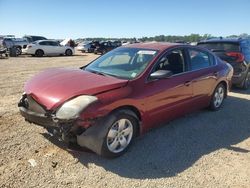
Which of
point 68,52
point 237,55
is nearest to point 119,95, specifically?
point 237,55

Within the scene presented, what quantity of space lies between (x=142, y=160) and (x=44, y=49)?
2311 cm

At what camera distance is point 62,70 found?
211 inches

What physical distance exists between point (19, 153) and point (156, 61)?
2605 mm

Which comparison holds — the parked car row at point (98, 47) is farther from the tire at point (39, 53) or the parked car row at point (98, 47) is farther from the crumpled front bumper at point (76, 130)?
the crumpled front bumper at point (76, 130)

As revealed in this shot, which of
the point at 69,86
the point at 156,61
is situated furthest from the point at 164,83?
the point at 69,86

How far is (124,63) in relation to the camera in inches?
210

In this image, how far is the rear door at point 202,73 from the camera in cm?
590

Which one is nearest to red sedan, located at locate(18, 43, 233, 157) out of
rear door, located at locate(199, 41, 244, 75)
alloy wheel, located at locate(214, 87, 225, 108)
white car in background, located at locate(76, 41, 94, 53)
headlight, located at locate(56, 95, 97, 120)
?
headlight, located at locate(56, 95, 97, 120)

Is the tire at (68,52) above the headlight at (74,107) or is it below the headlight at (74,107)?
below

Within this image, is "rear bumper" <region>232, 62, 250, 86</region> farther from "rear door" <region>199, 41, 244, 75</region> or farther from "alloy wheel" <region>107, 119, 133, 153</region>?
"alloy wheel" <region>107, 119, 133, 153</region>

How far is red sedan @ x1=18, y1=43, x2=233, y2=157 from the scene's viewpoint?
13.0 ft

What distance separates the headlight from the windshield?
97 centimetres

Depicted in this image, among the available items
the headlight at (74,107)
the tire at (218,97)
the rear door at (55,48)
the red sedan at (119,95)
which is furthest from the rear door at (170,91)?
the rear door at (55,48)

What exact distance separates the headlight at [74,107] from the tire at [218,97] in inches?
142
